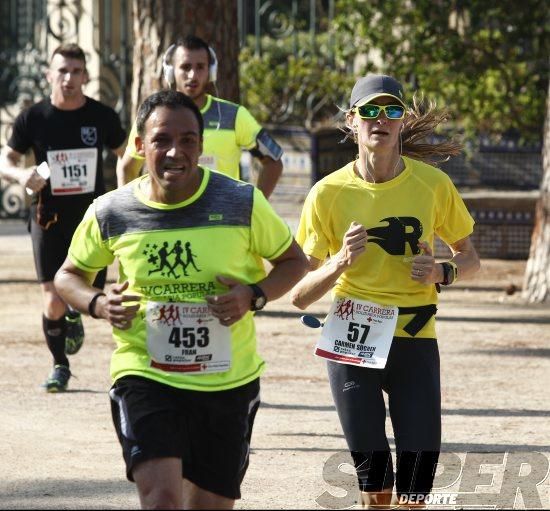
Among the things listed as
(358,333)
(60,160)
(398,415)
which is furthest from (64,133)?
(398,415)

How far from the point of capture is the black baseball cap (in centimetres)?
593

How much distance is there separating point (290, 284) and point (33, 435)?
3453 millimetres

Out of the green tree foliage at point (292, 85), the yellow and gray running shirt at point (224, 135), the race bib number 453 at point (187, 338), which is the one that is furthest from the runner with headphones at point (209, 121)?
the green tree foliage at point (292, 85)

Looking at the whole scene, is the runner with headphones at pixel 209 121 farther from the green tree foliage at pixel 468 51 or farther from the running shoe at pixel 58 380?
the green tree foliage at pixel 468 51

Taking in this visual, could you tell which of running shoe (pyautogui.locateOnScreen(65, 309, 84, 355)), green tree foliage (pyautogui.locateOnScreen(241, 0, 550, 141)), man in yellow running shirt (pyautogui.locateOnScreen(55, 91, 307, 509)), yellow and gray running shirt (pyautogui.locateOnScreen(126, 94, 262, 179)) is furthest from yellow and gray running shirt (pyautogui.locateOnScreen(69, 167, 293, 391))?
green tree foliage (pyautogui.locateOnScreen(241, 0, 550, 141))

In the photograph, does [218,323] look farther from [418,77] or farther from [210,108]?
[418,77]

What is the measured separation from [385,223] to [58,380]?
4.31m

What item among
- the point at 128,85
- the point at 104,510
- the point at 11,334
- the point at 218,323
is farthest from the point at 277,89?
the point at 218,323

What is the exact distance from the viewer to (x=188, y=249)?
519 centimetres

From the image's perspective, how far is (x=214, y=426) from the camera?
5.13 metres

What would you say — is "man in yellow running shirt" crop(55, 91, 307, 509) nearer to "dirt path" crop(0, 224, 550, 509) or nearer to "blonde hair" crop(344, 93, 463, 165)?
"blonde hair" crop(344, 93, 463, 165)

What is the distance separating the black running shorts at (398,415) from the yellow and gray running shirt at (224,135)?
10.9 feet

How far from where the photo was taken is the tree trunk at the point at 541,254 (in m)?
14.2

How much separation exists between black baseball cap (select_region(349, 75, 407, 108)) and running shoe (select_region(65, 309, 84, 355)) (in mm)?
4551
